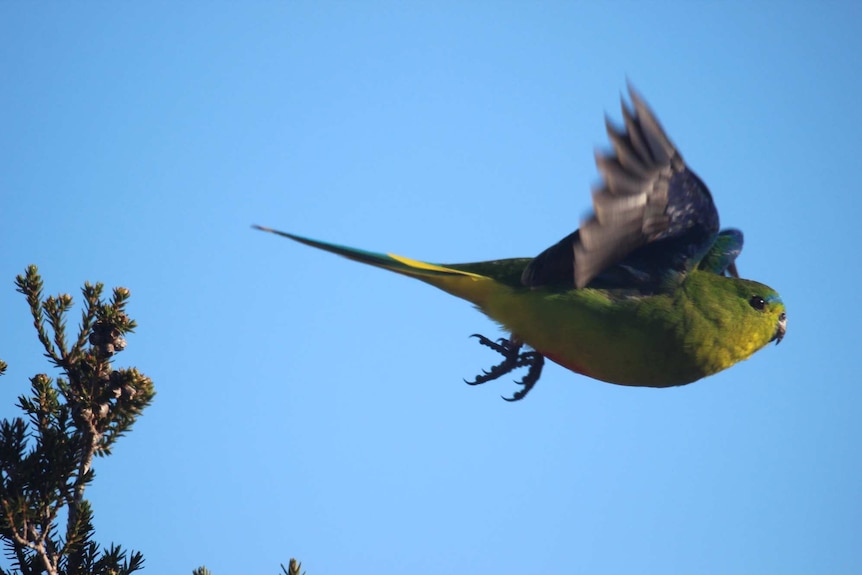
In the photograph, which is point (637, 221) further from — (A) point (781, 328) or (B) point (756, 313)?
(A) point (781, 328)

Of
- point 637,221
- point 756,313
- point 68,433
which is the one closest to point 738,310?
point 756,313

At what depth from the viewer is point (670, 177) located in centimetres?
446

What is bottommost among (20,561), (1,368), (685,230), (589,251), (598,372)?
(20,561)

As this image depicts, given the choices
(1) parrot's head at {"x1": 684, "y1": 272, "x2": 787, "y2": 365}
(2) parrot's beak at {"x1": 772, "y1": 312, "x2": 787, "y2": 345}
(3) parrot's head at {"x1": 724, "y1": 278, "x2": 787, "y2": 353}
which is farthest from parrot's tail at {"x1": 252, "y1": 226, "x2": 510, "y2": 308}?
(2) parrot's beak at {"x1": 772, "y1": 312, "x2": 787, "y2": 345}

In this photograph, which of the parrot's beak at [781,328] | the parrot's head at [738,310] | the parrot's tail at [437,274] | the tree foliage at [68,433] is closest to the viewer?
the tree foliage at [68,433]

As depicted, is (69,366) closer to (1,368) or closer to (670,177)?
(1,368)

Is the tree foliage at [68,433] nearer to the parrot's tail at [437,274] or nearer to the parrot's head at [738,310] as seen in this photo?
the parrot's tail at [437,274]

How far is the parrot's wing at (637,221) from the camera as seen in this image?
14.0 ft

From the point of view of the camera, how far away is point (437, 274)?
5270 mm

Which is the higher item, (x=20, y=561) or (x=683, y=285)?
(x=683, y=285)

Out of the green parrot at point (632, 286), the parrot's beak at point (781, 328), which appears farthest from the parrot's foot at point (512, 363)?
the parrot's beak at point (781, 328)

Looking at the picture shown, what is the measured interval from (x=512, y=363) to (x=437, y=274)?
823 mm

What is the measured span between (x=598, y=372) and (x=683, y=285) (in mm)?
766

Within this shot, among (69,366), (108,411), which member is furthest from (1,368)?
(108,411)
